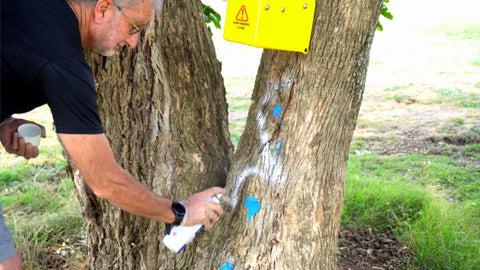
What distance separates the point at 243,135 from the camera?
255 cm

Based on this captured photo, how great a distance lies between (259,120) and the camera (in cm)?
246

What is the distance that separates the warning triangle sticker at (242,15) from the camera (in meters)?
2.13

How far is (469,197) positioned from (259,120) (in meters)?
2.96

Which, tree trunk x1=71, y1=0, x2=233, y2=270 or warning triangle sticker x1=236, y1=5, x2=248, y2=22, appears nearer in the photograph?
warning triangle sticker x1=236, y1=5, x2=248, y2=22

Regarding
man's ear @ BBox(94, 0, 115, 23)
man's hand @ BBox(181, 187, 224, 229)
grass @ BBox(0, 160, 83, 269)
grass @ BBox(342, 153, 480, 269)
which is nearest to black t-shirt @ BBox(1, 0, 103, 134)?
man's ear @ BBox(94, 0, 115, 23)

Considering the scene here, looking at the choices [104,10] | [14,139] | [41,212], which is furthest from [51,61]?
[41,212]

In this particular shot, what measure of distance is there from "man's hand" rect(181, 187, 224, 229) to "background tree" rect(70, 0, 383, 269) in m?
0.17

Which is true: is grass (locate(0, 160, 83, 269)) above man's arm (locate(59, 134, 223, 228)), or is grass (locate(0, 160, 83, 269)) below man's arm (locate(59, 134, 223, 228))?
below

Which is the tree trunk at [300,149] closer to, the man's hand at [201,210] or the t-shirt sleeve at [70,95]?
the man's hand at [201,210]

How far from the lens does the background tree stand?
7.52 ft

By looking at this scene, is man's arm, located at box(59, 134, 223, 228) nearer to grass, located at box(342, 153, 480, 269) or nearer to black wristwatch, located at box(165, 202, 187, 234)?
black wristwatch, located at box(165, 202, 187, 234)

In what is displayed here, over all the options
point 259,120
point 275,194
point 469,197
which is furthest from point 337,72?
point 469,197

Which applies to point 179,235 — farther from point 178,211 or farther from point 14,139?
point 14,139

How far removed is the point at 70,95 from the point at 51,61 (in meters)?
0.13
